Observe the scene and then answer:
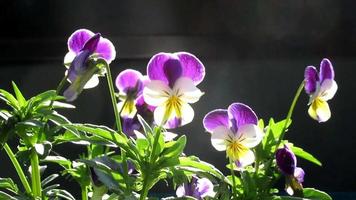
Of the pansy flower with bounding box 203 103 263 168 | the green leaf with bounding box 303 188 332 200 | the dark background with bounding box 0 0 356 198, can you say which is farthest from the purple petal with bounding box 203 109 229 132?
the dark background with bounding box 0 0 356 198

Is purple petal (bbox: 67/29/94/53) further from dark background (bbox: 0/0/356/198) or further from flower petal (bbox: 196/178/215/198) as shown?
dark background (bbox: 0/0/356/198)

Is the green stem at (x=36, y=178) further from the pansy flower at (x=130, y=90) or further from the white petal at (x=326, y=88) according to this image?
the white petal at (x=326, y=88)

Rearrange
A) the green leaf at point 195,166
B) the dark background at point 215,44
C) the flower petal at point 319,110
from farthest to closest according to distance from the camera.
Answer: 1. the dark background at point 215,44
2. the flower petal at point 319,110
3. the green leaf at point 195,166

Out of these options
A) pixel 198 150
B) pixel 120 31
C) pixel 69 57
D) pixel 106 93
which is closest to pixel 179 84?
pixel 69 57

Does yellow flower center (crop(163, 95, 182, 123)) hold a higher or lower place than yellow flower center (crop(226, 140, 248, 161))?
higher

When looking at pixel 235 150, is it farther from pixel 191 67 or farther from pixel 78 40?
pixel 78 40

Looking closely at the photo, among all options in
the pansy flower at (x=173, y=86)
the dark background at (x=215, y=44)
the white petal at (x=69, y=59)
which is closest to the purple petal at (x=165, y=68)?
the pansy flower at (x=173, y=86)

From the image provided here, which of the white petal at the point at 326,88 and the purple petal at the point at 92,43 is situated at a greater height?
the purple petal at the point at 92,43
